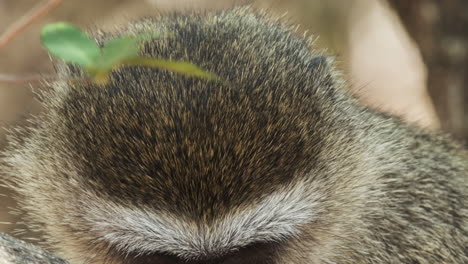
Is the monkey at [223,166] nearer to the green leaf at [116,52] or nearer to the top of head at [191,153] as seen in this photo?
the top of head at [191,153]

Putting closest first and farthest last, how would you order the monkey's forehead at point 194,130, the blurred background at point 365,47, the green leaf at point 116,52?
1. the green leaf at point 116,52
2. the monkey's forehead at point 194,130
3. the blurred background at point 365,47

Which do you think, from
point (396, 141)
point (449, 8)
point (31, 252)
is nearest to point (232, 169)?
point (31, 252)

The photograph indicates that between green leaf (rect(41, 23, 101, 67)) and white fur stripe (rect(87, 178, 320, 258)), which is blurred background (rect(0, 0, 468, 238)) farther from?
white fur stripe (rect(87, 178, 320, 258))

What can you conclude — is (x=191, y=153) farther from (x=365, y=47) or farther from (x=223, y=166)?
(x=365, y=47)

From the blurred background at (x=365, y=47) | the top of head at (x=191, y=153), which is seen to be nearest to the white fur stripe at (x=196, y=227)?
the top of head at (x=191, y=153)

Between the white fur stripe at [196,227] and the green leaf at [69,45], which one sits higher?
the green leaf at [69,45]

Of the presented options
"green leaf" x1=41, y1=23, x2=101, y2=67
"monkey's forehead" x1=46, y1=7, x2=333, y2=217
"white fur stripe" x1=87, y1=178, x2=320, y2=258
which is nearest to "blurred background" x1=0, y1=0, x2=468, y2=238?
"green leaf" x1=41, y1=23, x2=101, y2=67

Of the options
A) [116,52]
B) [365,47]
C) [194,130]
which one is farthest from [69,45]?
[365,47]
